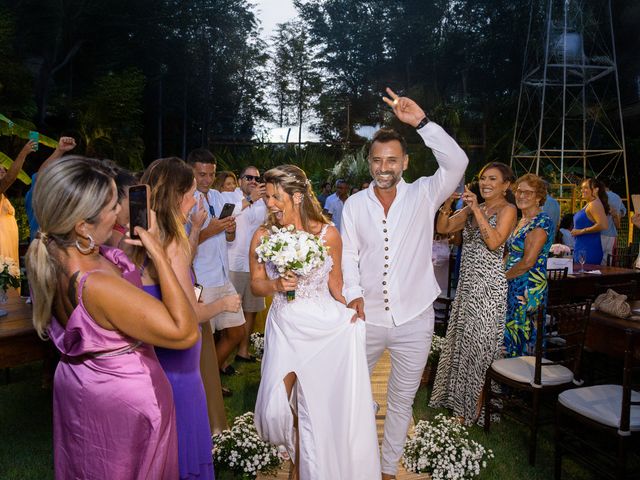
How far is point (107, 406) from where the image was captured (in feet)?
6.57

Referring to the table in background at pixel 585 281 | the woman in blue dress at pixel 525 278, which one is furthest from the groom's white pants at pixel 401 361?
the table in background at pixel 585 281

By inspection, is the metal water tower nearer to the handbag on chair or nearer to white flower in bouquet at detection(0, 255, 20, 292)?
the handbag on chair

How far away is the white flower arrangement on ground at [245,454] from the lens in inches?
141

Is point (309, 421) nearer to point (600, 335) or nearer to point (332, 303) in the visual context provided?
point (332, 303)

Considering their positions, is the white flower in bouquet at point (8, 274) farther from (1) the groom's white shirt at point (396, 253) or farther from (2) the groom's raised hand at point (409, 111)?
(2) the groom's raised hand at point (409, 111)

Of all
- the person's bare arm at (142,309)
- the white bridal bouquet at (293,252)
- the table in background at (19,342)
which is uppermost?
the white bridal bouquet at (293,252)

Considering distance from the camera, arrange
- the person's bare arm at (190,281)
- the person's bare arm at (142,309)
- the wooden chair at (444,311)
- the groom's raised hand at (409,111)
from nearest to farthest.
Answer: the person's bare arm at (142,309), the person's bare arm at (190,281), the groom's raised hand at (409,111), the wooden chair at (444,311)

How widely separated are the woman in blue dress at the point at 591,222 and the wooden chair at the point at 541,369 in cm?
338

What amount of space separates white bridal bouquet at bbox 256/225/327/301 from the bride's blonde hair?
1.19 ft

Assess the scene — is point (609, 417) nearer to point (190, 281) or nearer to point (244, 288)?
point (190, 281)

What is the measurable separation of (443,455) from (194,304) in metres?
2.15

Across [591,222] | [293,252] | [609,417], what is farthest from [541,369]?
[591,222]

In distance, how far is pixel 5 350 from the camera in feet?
11.0

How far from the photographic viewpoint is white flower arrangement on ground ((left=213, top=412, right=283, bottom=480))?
3574mm
